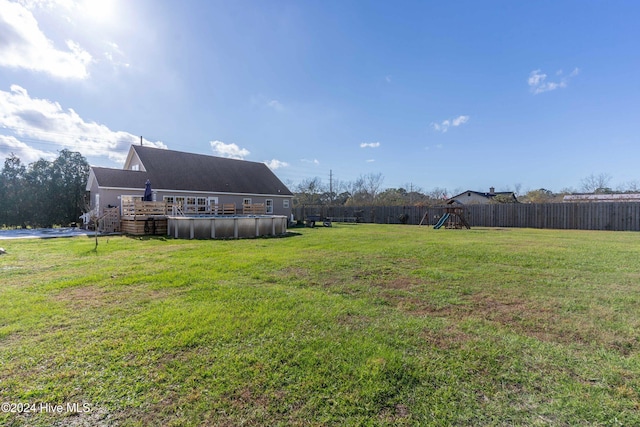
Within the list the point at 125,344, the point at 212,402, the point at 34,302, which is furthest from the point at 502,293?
the point at 34,302

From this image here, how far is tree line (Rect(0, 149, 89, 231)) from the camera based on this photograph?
72.3ft

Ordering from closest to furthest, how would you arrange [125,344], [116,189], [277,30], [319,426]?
[319,426] < [125,344] < [277,30] < [116,189]

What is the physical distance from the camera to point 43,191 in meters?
23.1

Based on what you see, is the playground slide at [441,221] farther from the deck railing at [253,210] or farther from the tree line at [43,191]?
the tree line at [43,191]

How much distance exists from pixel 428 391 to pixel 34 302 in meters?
5.85

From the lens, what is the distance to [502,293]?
505 cm

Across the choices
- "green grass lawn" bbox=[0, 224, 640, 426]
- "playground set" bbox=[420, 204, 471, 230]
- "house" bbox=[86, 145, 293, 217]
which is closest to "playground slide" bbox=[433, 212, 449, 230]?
"playground set" bbox=[420, 204, 471, 230]

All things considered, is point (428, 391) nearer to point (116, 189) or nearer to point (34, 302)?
point (34, 302)

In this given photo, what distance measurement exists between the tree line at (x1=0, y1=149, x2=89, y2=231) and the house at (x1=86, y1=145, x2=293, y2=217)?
3.35 meters

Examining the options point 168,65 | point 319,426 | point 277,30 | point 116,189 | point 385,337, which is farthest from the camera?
point 116,189

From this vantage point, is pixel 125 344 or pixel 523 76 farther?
pixel 523 76

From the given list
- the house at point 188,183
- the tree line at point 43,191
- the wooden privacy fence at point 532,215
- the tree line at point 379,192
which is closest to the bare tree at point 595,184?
the tree line at point 379,192

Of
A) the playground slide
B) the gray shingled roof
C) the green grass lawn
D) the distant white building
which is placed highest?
the gray shingled roof

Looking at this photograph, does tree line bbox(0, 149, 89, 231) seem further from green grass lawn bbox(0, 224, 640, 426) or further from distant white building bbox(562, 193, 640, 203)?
distant white building bbox(562, 193, 640, 203)
